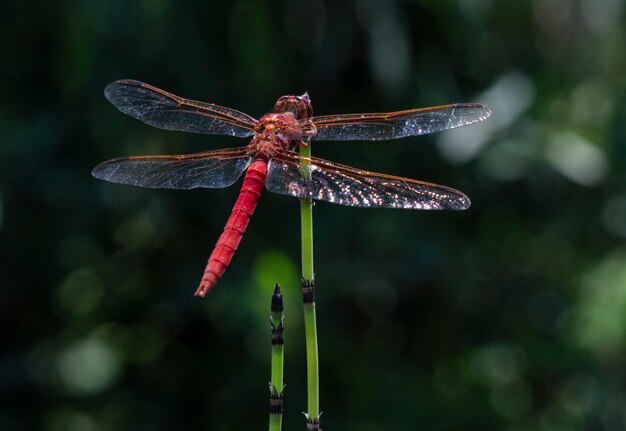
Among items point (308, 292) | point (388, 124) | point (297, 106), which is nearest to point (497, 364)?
point (388, 124)

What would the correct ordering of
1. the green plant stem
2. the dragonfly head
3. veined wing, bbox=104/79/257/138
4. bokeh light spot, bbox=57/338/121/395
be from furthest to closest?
bokeh light spot, bbox=57/338/121/395
veined wing, bbox=104/79/257/138
the dragonfly head
the green plant stem

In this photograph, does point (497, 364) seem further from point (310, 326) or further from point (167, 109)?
point (310, 326)

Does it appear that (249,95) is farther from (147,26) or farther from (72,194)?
(72,194)

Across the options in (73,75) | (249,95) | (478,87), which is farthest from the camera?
(478,87)

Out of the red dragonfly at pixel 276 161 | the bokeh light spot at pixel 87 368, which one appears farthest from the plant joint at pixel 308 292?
the bokeh light spot at pixel 87 368

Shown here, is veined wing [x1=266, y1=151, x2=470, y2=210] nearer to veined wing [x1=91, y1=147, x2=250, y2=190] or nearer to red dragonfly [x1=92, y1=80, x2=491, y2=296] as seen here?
red dragonfly [x1=92, y1=80, x2=491, y2=296]

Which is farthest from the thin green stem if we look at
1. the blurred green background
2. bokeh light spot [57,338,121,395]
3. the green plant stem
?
bokeh light spot [57,338,121,395]

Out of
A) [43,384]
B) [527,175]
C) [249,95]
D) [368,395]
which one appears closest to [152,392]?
[43,384]
